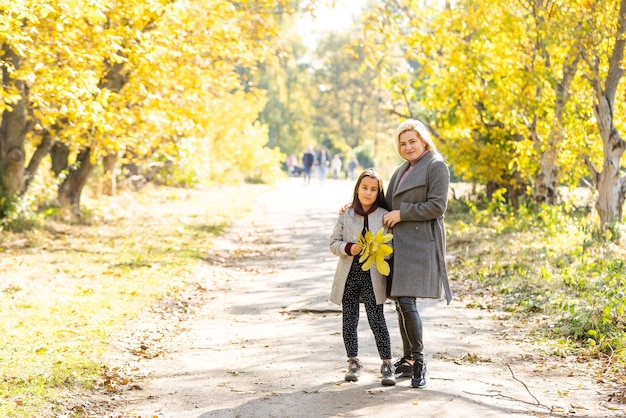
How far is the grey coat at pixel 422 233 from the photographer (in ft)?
20.8

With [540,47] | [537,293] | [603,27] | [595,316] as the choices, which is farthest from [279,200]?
[595,316]

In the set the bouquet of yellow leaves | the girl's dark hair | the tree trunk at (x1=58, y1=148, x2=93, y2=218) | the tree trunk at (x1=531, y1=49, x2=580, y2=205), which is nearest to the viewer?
the bouquet of yellow leaves

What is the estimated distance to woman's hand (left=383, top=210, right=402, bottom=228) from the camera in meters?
6.38

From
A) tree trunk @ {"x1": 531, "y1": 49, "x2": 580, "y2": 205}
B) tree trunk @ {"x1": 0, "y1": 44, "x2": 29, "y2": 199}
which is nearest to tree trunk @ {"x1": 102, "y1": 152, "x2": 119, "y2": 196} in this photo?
tree trunk @ {"x1": 0, "y1": 44, "x2": 29, "y2": 199}

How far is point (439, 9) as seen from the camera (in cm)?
1839

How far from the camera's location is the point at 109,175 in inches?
977

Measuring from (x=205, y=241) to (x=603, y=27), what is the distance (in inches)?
341

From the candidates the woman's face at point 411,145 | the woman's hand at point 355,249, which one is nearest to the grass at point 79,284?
the woman's hand at point 355,249

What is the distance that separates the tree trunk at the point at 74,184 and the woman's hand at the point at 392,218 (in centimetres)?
1470

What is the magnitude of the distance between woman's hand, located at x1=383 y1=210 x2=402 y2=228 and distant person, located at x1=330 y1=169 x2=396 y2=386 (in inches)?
4.0

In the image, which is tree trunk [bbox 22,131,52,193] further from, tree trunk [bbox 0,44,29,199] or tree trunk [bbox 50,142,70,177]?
tree trunk [bbox 50,142,70,177]

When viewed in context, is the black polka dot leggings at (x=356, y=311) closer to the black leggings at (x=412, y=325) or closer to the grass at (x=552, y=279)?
the black leggings at (x=412, y=325)

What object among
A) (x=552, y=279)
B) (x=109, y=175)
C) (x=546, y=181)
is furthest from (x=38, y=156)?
(x=552, y=279)

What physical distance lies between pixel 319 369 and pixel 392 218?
1529 mm
